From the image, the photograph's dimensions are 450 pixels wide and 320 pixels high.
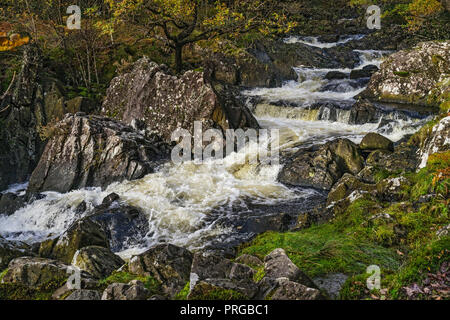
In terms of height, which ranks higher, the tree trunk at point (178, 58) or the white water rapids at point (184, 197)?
the tree trunk at point (178, 58)

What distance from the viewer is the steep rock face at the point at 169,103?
15.8 metres

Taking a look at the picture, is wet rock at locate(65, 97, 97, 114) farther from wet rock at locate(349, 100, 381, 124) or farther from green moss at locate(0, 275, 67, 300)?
green moss at locate(0, 275, 67, 300)

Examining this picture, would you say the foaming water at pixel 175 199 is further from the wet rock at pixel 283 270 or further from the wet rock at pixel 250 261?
the wet rock at pixel 283 270

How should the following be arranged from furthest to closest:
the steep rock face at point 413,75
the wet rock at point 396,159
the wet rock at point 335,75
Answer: the wet rock at point 335,75 → the steep rock face at point 413,75 → the wet rock at point 396,159

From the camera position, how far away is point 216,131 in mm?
15500

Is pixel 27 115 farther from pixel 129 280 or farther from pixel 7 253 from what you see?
pixel 129 280

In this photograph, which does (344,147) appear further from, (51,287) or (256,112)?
(51,287)

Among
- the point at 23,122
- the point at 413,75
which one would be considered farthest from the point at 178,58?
the point at 413,75

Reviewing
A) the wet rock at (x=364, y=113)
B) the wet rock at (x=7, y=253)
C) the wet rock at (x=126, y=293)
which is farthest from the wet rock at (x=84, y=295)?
the wet rock at (x=364, y=113)

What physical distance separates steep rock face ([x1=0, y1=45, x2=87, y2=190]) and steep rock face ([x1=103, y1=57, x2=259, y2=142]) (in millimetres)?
2353

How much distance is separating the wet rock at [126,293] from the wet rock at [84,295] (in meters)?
0.19

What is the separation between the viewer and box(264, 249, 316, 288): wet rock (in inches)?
175

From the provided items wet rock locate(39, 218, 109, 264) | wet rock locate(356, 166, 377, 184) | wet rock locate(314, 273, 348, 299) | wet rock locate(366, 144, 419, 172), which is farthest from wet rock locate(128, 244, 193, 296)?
wet rock locate(366, 144, 419, 172)
